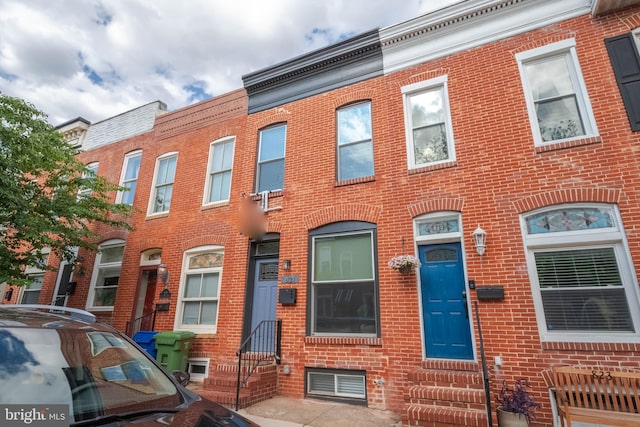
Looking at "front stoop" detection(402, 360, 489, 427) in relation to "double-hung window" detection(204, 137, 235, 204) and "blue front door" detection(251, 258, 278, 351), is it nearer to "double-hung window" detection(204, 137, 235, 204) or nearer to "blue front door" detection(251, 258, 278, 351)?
"blue front door" detection(251, 258, 278, 351)

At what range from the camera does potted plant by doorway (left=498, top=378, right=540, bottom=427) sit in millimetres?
4480

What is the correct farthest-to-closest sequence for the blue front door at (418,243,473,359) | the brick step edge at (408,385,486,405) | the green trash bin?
the green trash bin < the blue front door at (418,243,473,359) < the brick step edge at (408,385,486,405)

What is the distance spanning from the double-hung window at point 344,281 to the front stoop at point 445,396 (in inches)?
47.3

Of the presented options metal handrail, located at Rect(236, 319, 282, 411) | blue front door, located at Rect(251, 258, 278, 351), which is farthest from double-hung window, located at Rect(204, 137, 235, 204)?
metal handrail, located at Rect(236, 319, 282, 411)

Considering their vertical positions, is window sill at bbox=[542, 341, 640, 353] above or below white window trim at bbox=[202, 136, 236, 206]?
below

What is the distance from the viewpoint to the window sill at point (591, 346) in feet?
15.6

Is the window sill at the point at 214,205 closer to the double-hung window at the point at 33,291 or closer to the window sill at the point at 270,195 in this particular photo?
the window sill at the point at 270,195

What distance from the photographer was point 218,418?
7.75 ft

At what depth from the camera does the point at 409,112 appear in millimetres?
7383

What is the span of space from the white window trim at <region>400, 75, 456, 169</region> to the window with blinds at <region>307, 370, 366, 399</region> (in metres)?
4.16

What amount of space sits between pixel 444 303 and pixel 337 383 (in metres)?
2.45

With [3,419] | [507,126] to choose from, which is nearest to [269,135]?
[507,126]

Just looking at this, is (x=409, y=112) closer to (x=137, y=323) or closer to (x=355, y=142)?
(x=355, y=142)

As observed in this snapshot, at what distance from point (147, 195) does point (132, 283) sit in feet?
8.55
